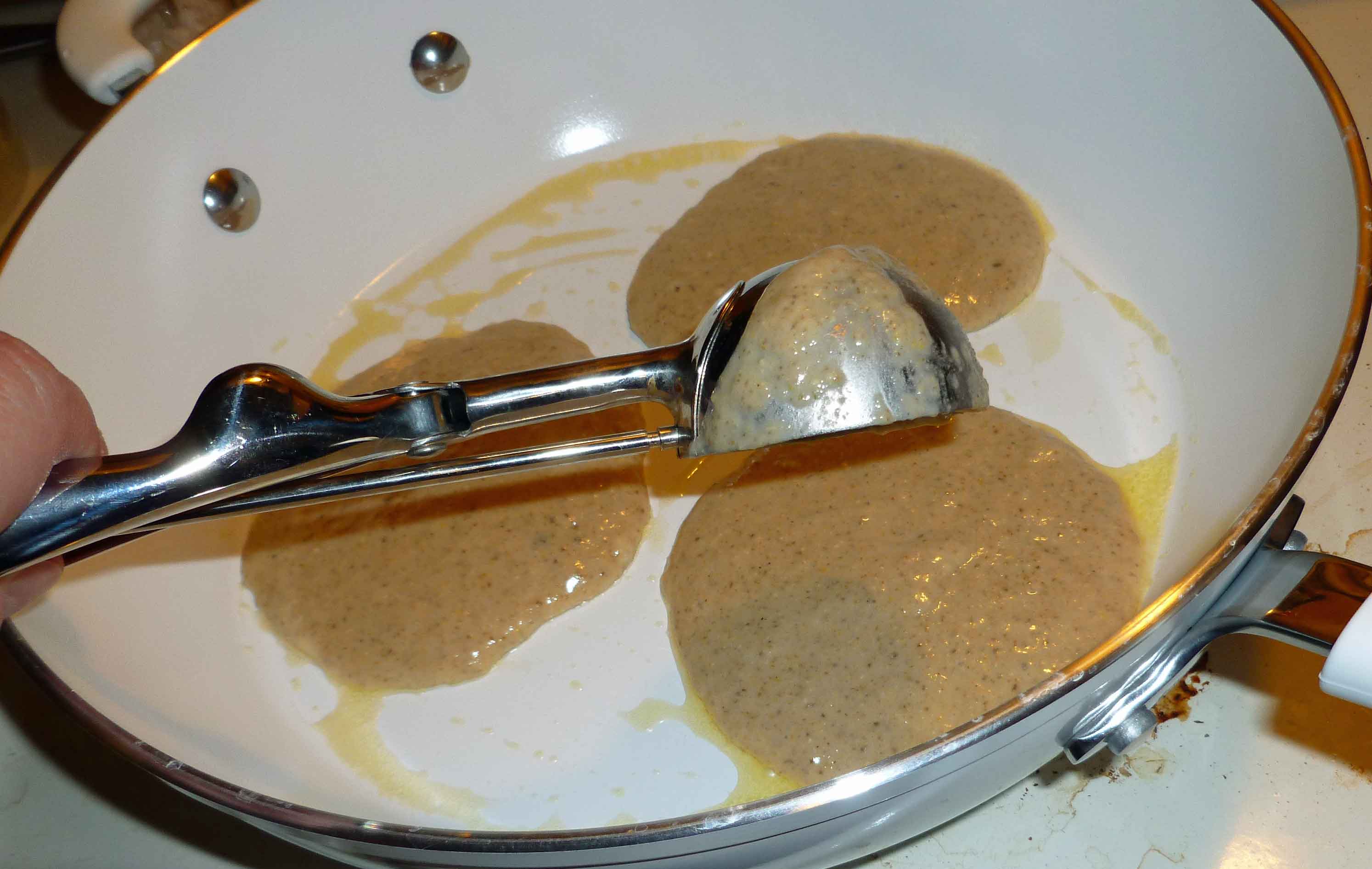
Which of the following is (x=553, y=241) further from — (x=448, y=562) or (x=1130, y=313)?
(x=1130, y=313)

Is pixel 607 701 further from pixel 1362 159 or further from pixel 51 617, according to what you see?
pixel 1362 159

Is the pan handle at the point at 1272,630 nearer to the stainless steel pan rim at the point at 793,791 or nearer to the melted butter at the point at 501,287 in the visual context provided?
the stainless steel pan rim at the point at 793,791

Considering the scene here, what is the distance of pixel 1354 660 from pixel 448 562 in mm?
802

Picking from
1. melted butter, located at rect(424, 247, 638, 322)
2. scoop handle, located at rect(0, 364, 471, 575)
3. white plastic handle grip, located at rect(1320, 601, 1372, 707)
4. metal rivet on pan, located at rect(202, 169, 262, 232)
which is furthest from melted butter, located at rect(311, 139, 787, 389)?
white plastic handle grip, located at rect(1320, 601, 1372, 707)

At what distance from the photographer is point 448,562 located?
113 cm

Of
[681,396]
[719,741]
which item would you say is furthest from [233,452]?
[719,741]

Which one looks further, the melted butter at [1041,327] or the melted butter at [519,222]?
the melted butter at [519,222]

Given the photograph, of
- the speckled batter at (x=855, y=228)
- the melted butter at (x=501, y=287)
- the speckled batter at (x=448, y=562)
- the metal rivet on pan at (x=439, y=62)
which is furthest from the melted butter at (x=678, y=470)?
the metal rivet on pan at (x=439, y=62)

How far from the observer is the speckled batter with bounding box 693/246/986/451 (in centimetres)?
87

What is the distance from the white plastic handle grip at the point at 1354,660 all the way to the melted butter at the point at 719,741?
435 millimetres

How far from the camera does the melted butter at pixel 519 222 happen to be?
135 centimetres

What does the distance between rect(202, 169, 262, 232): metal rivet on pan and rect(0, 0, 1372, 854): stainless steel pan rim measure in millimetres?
609

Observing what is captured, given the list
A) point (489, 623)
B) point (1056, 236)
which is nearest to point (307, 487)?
point (489, 623)

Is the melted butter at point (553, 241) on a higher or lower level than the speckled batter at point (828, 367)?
higher
